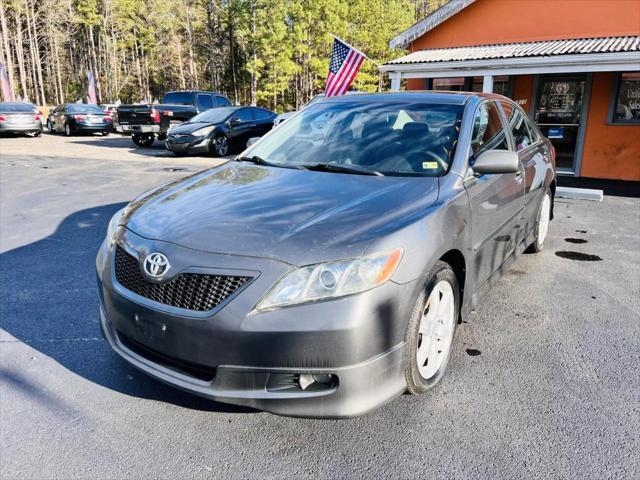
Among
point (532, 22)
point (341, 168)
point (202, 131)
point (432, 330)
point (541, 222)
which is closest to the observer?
point (432, 330)

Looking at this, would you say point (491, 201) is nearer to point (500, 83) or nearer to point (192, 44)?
point (500, 83)

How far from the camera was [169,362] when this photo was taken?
236 centimetres

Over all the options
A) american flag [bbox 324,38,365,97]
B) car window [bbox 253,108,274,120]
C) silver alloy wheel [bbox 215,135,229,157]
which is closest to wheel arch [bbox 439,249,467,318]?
american flag [bbox 324,38,365,97]

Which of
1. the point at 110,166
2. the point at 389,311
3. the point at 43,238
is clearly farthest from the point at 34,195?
the point at 389,311

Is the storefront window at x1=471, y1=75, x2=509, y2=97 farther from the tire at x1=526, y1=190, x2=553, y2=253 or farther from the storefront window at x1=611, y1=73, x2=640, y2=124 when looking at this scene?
the tire at x1=526, y1=190, x2=553, y2=253

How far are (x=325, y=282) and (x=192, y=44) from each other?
172 ft

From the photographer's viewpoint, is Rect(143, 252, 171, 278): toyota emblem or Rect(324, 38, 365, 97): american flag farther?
Rect(324, 38, 365, 97): american flag

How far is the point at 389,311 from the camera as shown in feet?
7.25

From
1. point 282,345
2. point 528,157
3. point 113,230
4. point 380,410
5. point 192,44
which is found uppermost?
point 192,44

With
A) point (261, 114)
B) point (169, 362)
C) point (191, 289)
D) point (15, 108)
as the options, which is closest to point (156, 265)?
point (191, 289)

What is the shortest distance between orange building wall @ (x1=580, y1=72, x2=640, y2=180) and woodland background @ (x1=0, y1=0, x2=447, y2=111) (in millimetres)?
26842

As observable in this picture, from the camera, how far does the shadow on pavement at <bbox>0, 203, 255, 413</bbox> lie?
2.84m

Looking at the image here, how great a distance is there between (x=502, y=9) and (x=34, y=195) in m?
11.1

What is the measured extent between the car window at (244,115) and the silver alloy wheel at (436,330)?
519 inches
